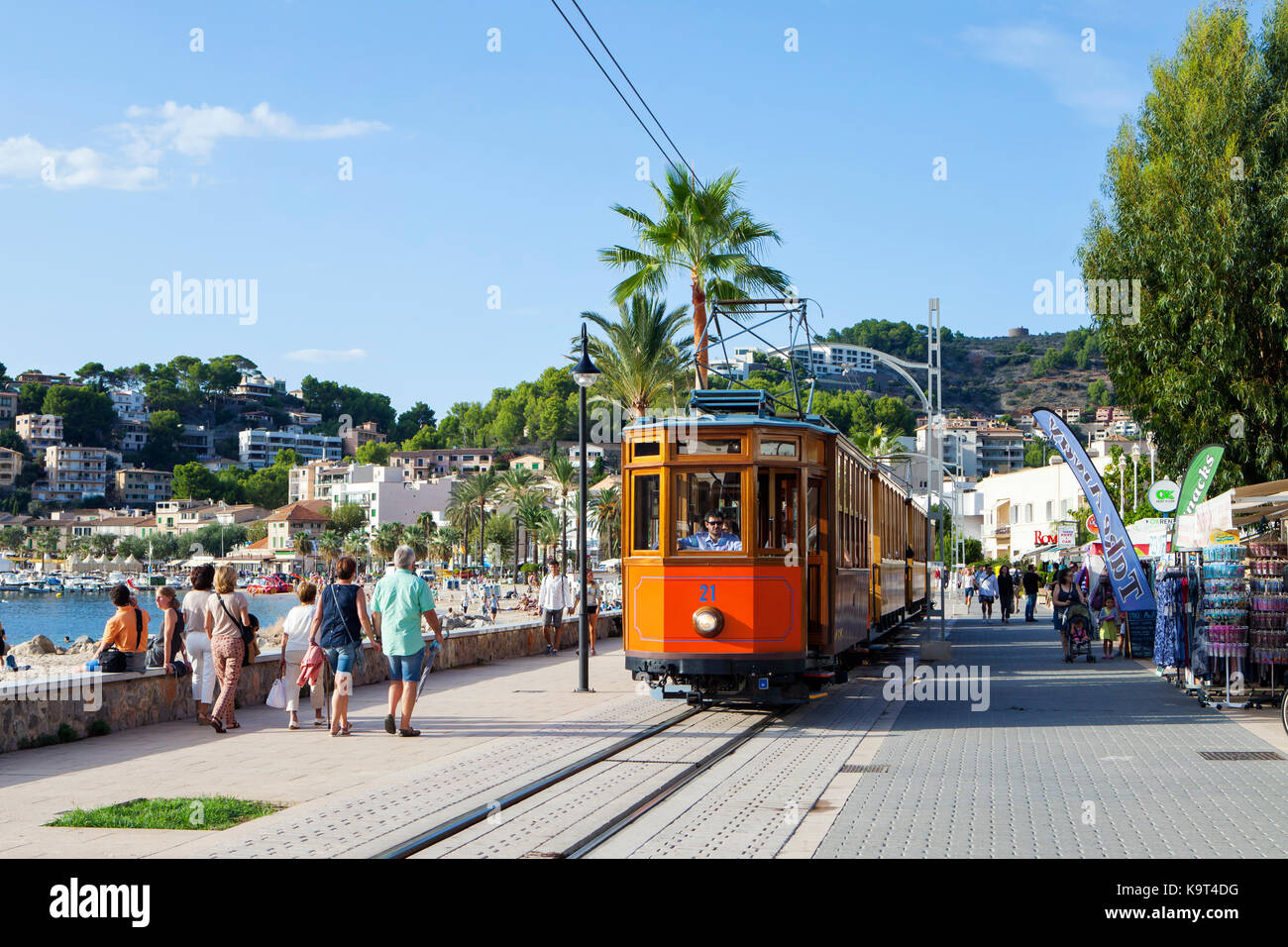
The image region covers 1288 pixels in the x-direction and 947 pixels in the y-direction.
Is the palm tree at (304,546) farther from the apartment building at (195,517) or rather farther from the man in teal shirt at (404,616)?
the man in teal shirt at (404,616)

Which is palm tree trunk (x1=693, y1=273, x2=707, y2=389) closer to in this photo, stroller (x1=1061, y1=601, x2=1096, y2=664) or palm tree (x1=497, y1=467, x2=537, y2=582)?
stroller (x1=1061, y1=601, x2=1096, y2=664)

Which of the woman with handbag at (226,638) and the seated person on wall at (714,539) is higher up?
the seated person on wall at (714,539)

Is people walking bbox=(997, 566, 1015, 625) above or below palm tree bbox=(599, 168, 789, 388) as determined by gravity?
below

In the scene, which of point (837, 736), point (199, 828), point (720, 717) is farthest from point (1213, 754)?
point (199, 828)

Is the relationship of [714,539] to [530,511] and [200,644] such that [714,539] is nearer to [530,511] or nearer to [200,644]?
[200,644]

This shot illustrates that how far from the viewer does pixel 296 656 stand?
1292 centimetres

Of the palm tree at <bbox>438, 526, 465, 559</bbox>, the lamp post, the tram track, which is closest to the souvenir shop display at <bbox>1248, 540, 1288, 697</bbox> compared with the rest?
the tram track

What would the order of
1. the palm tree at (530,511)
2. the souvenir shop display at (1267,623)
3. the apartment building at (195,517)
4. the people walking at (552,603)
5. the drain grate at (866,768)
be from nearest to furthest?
the drain grate at (866,768), the souvenir shop display at (1267,623), the people walking at (552,603), the palm tree at (530,511), the apartment building at (195,517)

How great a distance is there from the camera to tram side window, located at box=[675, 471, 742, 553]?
44.5 ft

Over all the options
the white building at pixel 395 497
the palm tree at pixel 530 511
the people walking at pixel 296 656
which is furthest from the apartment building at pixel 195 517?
the people walking at pixel 296 656

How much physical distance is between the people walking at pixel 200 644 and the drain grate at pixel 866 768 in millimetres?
6200

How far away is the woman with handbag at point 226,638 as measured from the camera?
1219 cm

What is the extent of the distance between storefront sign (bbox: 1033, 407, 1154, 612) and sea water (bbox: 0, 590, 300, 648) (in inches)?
1721
